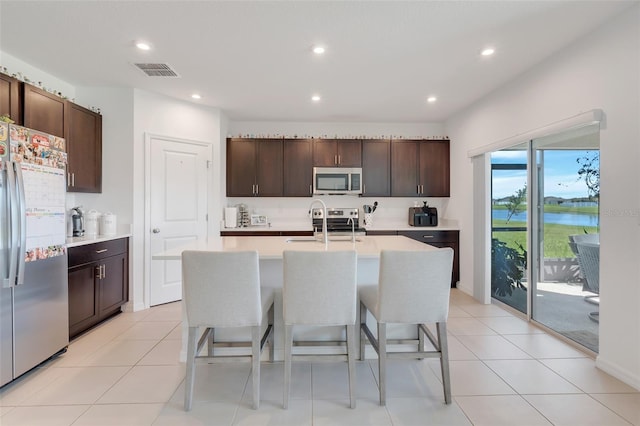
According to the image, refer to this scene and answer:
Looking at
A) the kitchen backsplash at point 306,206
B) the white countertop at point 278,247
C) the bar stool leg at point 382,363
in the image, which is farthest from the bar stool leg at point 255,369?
the kitchen backsplash at point 306,206

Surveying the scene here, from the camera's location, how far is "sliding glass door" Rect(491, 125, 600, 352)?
9.25 feet

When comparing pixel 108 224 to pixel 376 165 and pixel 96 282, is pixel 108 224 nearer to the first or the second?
pixel 96 282

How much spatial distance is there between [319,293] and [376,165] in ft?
11.6

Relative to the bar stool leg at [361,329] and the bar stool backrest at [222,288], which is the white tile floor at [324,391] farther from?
the bar stool backrest at [222,288]

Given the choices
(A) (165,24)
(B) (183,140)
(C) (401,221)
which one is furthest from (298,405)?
(C) (401,221)

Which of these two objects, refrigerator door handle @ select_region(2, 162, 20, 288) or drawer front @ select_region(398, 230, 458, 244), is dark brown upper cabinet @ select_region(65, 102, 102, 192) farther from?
drawer front @ select_region(398, 230, 458, 244)

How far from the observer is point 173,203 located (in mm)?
4211

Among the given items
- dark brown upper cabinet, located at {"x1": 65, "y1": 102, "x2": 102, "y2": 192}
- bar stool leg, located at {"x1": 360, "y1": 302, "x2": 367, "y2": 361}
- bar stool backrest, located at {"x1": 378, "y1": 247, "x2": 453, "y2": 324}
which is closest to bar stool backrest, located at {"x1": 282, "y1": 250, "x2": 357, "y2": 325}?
bar stool backrest, located at {"x1": 378, "y1": 247, "x2": 453, "y2": 324}

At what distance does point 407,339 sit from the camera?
2.61 meters

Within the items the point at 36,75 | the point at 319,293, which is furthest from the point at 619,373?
the point at 36,75

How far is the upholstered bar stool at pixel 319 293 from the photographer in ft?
6.57

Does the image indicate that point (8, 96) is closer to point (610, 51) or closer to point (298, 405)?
point (298, 405)

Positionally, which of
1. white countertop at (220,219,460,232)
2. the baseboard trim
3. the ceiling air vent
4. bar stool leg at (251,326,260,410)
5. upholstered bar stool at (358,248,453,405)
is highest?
the ceiling air vent

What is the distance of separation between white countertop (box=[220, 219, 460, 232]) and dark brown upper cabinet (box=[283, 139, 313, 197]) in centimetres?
52
